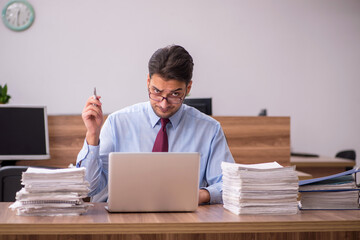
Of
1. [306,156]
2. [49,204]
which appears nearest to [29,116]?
[49,204]

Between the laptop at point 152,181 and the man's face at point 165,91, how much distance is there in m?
0.58

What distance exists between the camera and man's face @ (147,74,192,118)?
201cm

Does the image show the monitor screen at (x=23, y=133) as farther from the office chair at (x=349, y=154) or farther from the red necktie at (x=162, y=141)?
the office chair at (x=349, y=154)

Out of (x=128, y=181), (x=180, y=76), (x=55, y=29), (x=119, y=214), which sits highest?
(x=55, y=29)

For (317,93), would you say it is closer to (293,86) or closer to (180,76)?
(293,86)

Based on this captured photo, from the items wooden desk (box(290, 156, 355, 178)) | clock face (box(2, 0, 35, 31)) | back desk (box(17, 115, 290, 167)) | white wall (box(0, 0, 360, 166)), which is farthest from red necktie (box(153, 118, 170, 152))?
clock face (box(2, 0, 35, 31))

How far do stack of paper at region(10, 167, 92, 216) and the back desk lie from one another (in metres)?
1.92

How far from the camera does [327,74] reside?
18.7 feet

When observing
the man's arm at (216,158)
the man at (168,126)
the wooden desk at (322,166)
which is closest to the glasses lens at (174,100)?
the man at (168,126)

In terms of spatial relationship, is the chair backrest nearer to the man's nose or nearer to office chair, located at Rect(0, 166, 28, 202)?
the man's nose

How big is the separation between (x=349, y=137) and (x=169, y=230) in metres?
4.97

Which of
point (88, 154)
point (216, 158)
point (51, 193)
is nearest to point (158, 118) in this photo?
point (216, 158)

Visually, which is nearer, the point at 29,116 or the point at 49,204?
the point at 49,204

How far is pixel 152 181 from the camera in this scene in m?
1.47
